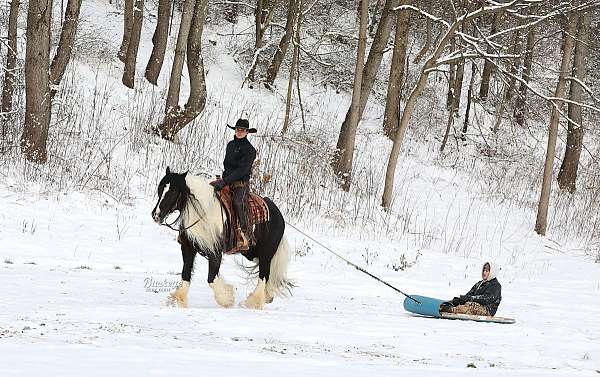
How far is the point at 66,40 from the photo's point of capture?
16531mm

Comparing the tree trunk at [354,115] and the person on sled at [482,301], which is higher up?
the tree trunk at [354,115]

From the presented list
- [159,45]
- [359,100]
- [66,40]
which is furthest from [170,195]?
[159,45]

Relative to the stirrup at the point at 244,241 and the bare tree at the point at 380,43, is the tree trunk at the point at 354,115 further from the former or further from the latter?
the stirrup at the point at 244,241

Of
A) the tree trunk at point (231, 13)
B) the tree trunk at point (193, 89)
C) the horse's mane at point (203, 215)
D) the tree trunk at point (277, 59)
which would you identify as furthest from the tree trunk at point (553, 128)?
the tree trunk at point (231, 13)

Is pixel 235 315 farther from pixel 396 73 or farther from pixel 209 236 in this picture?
pixel 396 73

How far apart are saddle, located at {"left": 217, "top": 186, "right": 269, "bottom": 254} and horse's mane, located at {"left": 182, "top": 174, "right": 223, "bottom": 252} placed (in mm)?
179

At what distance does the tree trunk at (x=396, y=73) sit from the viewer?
22.2 meters

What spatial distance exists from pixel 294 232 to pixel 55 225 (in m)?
4.74

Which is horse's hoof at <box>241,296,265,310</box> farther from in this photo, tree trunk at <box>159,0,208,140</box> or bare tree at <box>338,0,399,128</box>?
bare tree at <box>338,0,399,128</box>

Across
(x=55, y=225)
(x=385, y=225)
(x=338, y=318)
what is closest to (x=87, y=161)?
(x=55, y=225)

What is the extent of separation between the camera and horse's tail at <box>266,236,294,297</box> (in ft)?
30.9

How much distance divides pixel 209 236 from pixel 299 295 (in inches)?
98.9

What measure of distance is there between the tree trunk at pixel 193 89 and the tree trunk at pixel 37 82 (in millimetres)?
3567

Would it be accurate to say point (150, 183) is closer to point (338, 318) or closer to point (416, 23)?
point (338, 318)
